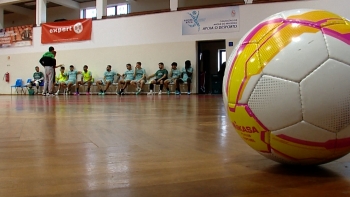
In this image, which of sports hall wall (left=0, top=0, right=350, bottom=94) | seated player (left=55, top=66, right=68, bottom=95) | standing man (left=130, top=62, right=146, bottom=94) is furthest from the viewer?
seated player (left=55, top=66, right=68, bottom=95)

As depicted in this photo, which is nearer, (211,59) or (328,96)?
(328,96)

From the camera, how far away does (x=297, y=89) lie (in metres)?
0.78

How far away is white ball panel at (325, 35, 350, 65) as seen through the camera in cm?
79

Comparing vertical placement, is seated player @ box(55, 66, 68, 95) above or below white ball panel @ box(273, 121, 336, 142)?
above

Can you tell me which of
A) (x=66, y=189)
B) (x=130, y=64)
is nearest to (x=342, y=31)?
(x=66, y=189)

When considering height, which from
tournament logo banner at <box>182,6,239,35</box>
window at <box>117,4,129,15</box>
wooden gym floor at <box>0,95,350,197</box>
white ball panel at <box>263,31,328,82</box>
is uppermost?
window at <box>117,4,129,15</box>

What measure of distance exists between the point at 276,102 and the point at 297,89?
0.06 meters

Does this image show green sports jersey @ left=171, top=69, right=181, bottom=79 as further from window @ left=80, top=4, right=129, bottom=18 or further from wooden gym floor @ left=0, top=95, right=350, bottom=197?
wooden gym floor @ left=0, top=95, right=350, bottom=197

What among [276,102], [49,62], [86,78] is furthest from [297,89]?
[86,78]

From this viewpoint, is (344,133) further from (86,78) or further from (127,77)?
(86,78)

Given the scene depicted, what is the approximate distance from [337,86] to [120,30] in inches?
437

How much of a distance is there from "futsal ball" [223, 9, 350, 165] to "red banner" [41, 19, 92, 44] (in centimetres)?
1156

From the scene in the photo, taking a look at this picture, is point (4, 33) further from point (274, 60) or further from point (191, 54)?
point (274, 60)

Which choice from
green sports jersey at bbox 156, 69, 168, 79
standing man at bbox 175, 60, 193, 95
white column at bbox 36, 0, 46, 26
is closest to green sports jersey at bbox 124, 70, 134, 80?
green sports jersey at bbox 156, 69, 168, 79
